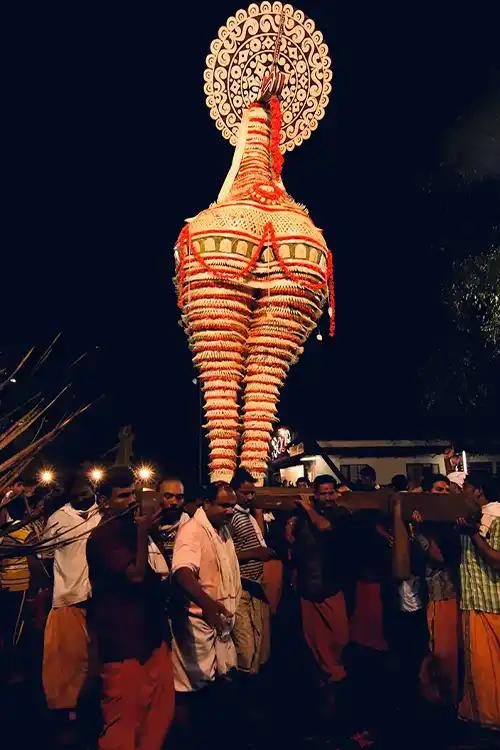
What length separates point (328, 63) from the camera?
8.81 meters

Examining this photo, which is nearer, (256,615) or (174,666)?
(174,666)

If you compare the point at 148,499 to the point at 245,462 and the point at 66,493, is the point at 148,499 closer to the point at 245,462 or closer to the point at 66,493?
the point at 66,493

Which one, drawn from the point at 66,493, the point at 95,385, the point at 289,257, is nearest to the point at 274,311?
the point at 289,257

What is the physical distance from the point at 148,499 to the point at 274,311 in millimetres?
3779

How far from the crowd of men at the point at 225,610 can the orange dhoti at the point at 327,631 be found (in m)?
0.01

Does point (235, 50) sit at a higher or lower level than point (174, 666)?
higher

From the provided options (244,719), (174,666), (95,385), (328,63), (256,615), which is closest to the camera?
(174,666)

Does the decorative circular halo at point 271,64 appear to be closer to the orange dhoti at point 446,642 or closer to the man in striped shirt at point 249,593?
the man in striped shirt at point 249,593

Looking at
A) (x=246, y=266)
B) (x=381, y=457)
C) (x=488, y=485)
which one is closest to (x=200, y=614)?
(x=488, y=485)

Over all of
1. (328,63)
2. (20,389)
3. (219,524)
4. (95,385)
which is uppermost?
(328,63)

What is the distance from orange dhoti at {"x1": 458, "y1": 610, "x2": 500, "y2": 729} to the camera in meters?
5.11

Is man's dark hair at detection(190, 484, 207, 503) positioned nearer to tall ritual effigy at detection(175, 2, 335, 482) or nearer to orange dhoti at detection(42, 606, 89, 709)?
tall ritual effigy at detection(175, 2, 335, 482)

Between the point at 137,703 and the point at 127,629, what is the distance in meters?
0.39

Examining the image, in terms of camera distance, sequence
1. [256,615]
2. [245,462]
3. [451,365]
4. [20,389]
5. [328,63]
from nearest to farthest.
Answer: [20,389], [256,615], [245,462], [328,63], [451,365]
